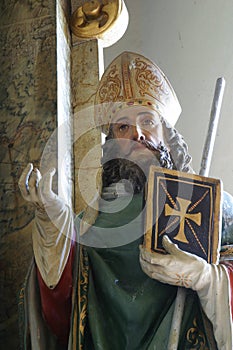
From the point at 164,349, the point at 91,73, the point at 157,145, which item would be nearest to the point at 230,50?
the point at 91,73

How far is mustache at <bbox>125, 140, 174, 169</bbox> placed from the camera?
6.89 feet

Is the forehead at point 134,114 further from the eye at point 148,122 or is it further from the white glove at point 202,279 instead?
the white glove at point 202,279

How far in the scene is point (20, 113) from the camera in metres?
2.47

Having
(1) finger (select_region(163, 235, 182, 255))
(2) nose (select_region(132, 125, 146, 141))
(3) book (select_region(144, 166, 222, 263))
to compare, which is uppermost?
(2) nose (select_region(132, 125, 146, 141))

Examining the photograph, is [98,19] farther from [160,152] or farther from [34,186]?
[34,186]

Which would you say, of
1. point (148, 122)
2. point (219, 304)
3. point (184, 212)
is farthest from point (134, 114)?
point (219, 304)

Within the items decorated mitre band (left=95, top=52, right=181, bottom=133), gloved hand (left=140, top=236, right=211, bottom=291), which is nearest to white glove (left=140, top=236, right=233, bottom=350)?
gloved hand (left=140, top=236, right=211, bottom=291)

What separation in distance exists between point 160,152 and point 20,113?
0.58 m

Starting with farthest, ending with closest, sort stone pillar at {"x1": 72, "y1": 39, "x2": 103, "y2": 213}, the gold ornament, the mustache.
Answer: the gold ornament, stone pillar at {"x1": 72, "y1": 39, "x2": 103, "y2": 213}, the mustache

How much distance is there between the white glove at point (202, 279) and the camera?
1.79 meters

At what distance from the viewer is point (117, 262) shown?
78.2 inches

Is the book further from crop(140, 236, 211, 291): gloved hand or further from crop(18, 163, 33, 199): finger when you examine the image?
crop(18, 163, 33, 199): finger

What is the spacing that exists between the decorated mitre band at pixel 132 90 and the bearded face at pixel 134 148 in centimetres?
4

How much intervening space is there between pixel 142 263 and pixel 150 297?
10cm
